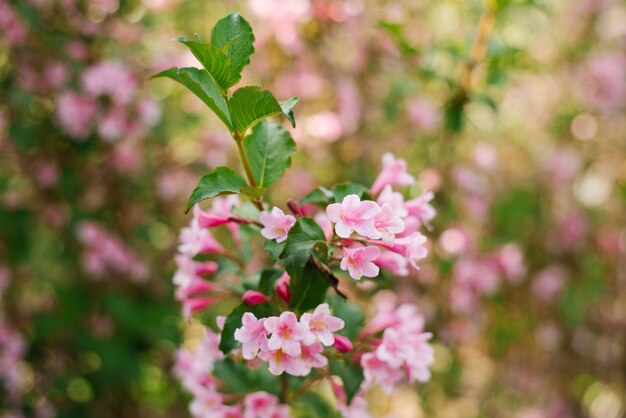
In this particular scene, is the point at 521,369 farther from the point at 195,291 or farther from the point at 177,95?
the point at 195,291

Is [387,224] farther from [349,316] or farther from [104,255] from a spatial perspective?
[104,255]

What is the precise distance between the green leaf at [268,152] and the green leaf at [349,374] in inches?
14.2

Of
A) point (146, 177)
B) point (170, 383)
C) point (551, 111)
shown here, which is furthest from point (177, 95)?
point (551, 111)

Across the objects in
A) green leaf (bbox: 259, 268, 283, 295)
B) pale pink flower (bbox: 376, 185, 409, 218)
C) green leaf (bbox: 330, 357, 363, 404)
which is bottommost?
green leaf (bbox: 330, 357, 363, 404)

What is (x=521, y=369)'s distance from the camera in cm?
342

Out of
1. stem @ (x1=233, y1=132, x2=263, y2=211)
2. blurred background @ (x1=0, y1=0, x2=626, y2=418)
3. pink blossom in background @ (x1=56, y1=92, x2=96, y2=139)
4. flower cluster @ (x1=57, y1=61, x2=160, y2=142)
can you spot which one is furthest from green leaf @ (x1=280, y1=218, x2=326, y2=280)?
pink blossom in background @ (x1=56, y1=92, x2=96, y2=139)

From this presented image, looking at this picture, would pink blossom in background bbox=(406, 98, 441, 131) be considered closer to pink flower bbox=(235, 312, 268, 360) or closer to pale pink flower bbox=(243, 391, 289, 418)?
pale pink flower bbox=(243, 391, 289, 418)

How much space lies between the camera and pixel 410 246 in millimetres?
1163

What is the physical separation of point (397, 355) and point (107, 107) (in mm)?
1790

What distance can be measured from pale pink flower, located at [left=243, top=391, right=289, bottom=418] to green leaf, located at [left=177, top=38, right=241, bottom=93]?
590 mm

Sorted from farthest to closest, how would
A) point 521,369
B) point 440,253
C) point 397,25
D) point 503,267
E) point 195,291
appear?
point 521,369
point 503,267
point 440,253
point 397,25
point 195,291

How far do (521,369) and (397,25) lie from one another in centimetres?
207

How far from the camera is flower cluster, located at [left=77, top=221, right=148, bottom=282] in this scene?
2.67m

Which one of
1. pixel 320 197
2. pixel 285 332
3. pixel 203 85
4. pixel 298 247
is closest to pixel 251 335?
pixel 285 332
